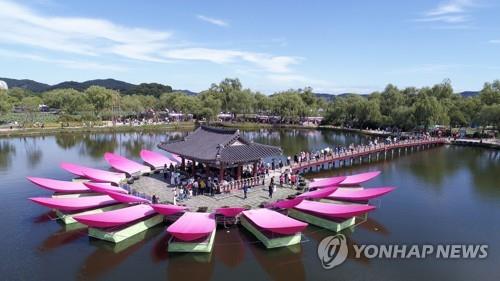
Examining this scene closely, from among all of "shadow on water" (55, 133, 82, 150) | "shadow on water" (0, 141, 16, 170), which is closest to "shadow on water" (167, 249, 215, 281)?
"shadow on water" (0, 141, 16, 170)

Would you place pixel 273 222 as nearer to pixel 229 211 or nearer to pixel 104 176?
pixel 229 211

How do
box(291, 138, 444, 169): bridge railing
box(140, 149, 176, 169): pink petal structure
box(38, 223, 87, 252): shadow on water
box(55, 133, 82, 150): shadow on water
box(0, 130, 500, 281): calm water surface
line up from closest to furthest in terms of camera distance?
box(0, 130, 500, 281): calm water surface < box(38, 223, 87, 252): shadow on water < box(140, 149, 176, 169): pink petal structure < box(291, 138, 444, 169): bridge railing < box(55, 133, 82, 150): shadow on water

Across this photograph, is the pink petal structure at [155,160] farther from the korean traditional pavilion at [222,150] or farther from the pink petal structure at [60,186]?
the pink petal structure at [60,186]

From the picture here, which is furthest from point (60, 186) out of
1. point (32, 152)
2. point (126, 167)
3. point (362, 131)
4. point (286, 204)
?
point (362, 131)

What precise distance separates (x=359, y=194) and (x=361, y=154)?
87.2ft

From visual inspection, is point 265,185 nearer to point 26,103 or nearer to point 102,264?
point 102,264

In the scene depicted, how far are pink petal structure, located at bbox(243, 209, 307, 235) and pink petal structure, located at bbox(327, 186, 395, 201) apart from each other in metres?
6.94

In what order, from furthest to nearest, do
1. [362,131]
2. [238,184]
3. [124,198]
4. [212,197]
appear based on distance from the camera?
[362,131] → [238,184] → [212,197] → [124,198]

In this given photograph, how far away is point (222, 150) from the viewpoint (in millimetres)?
29609

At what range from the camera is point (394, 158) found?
57625mm

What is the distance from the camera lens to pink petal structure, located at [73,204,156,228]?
866 inches

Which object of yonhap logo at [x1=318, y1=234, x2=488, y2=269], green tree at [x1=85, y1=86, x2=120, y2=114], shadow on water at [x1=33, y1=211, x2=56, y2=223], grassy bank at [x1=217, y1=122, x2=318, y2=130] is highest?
green tree at [x1=85, y1=86, x2=120, y2=114]

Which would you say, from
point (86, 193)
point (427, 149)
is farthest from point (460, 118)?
point (86, 193)

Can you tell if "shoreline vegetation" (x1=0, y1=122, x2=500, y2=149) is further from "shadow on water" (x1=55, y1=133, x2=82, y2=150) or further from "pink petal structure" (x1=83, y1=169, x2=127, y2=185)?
"pink petal structure" (x1=83, y1=169, x2=127, y2=185)
